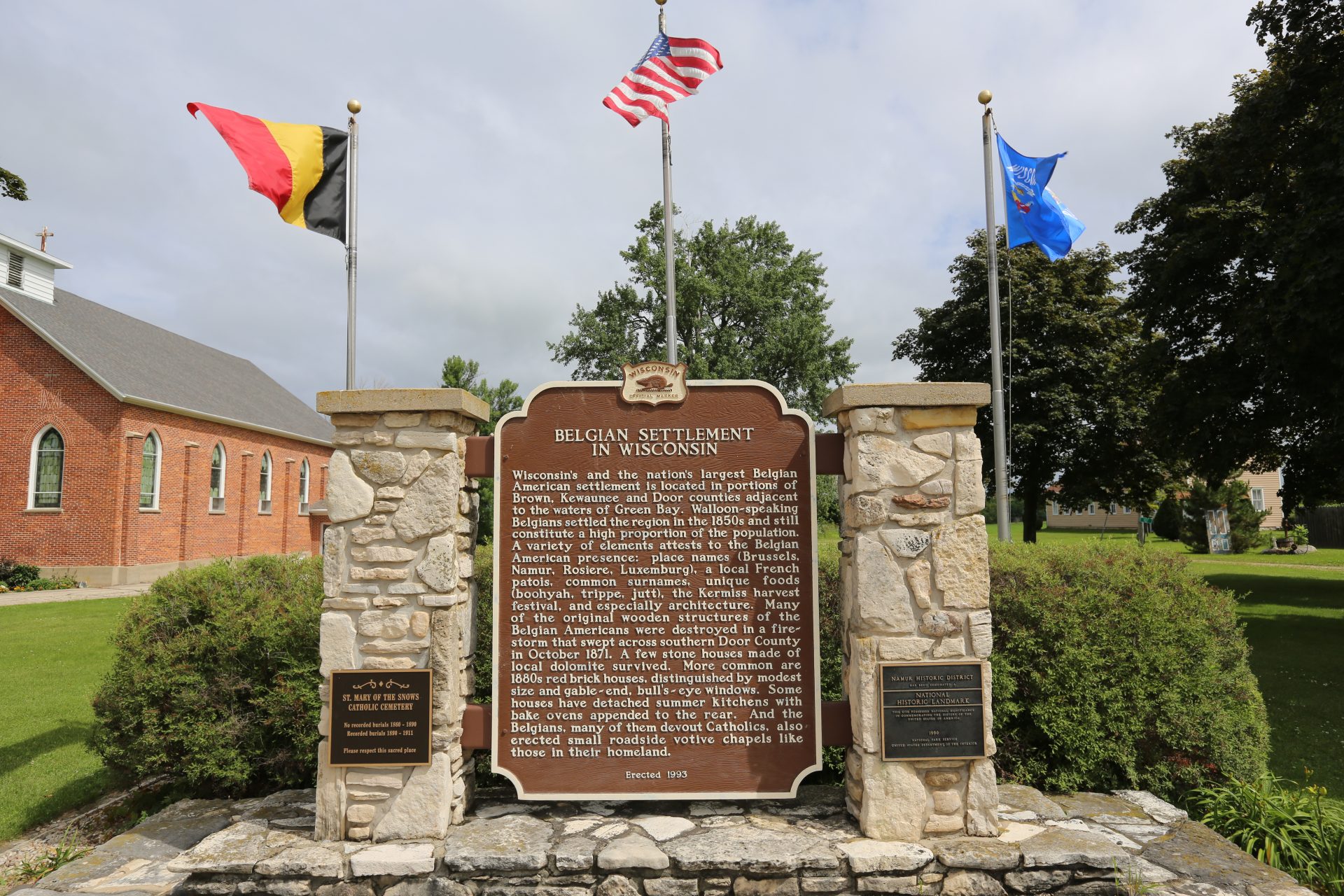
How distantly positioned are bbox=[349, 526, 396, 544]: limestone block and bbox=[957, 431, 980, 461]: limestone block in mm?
3264

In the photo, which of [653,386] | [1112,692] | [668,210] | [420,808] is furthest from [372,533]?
[668,210]

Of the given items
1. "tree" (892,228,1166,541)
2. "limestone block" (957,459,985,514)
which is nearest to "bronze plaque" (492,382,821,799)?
"limestone block" (957,459,985,514)

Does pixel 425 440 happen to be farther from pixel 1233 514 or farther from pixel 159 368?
pixel 1233 514

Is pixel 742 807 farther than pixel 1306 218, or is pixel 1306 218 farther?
pixel 1306 218

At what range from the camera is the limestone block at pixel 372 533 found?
4.31 metres

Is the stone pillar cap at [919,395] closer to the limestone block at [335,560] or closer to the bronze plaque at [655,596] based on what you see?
the bronze plaque at [655,596]

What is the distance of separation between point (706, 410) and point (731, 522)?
70cm

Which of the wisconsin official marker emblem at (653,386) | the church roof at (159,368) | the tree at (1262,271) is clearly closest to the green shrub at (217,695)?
the wisconsin official marker emblem at (653,386)

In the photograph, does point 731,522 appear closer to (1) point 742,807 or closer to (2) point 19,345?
(1) point 742,807

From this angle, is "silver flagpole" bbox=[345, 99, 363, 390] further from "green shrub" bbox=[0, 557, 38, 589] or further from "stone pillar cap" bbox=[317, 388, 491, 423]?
"green shrub" bbox=[0, 557, 38, 589]

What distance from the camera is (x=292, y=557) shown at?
657 centimetres

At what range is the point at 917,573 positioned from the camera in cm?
429

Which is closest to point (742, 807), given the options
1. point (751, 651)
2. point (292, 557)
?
point (751, 651)

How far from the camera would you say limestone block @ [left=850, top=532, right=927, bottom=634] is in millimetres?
4273
